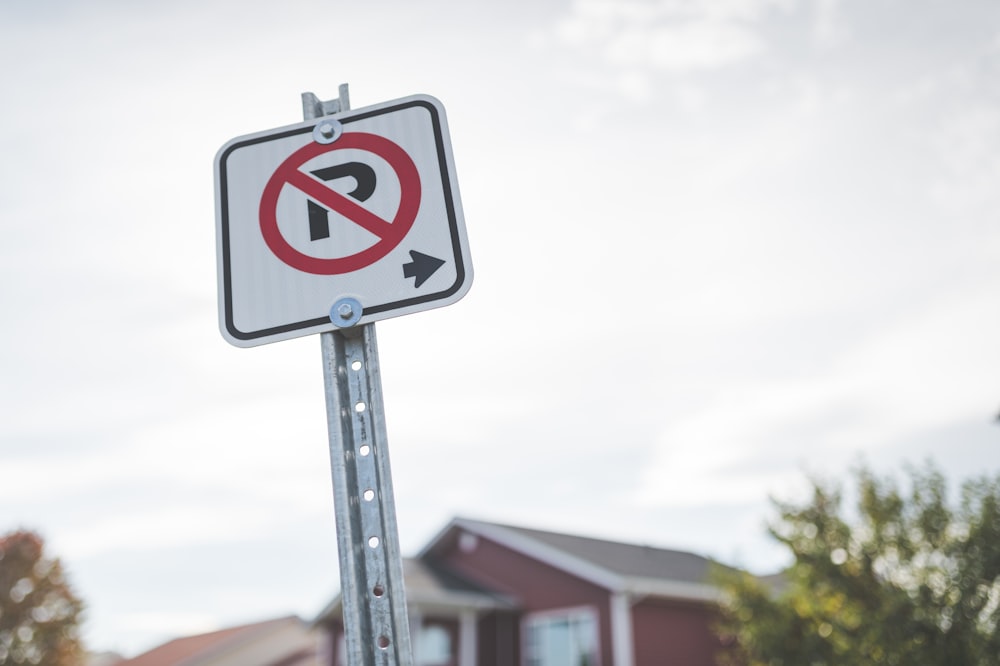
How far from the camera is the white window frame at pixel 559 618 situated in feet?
64.6

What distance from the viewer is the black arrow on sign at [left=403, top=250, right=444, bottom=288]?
204cm

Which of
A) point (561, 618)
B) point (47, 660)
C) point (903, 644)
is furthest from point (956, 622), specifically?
point (47, 660)

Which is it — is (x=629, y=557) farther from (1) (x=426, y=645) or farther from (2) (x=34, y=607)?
(2) (x=34, y=607)

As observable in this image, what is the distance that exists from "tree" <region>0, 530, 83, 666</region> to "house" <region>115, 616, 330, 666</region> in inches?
167

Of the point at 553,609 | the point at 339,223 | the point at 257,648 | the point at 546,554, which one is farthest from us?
the point at 257,648

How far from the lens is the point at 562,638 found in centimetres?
2070

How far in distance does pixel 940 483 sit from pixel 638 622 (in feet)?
25.2

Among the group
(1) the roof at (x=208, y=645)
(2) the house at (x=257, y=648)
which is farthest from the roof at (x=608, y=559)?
(1) the roof at (x=208, y=645)

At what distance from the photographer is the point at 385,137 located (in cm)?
225

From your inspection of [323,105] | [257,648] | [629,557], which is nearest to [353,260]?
[323,105]

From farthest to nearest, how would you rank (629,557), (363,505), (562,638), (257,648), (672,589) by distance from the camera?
(257,648)
(629,557)
(562,638)
(672,589)
(363,505)

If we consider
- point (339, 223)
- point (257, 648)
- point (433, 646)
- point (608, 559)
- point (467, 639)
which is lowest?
point (257, 648)

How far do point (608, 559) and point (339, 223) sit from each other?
839 inches

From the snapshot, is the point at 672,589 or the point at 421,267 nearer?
Result: the point at 421,267
